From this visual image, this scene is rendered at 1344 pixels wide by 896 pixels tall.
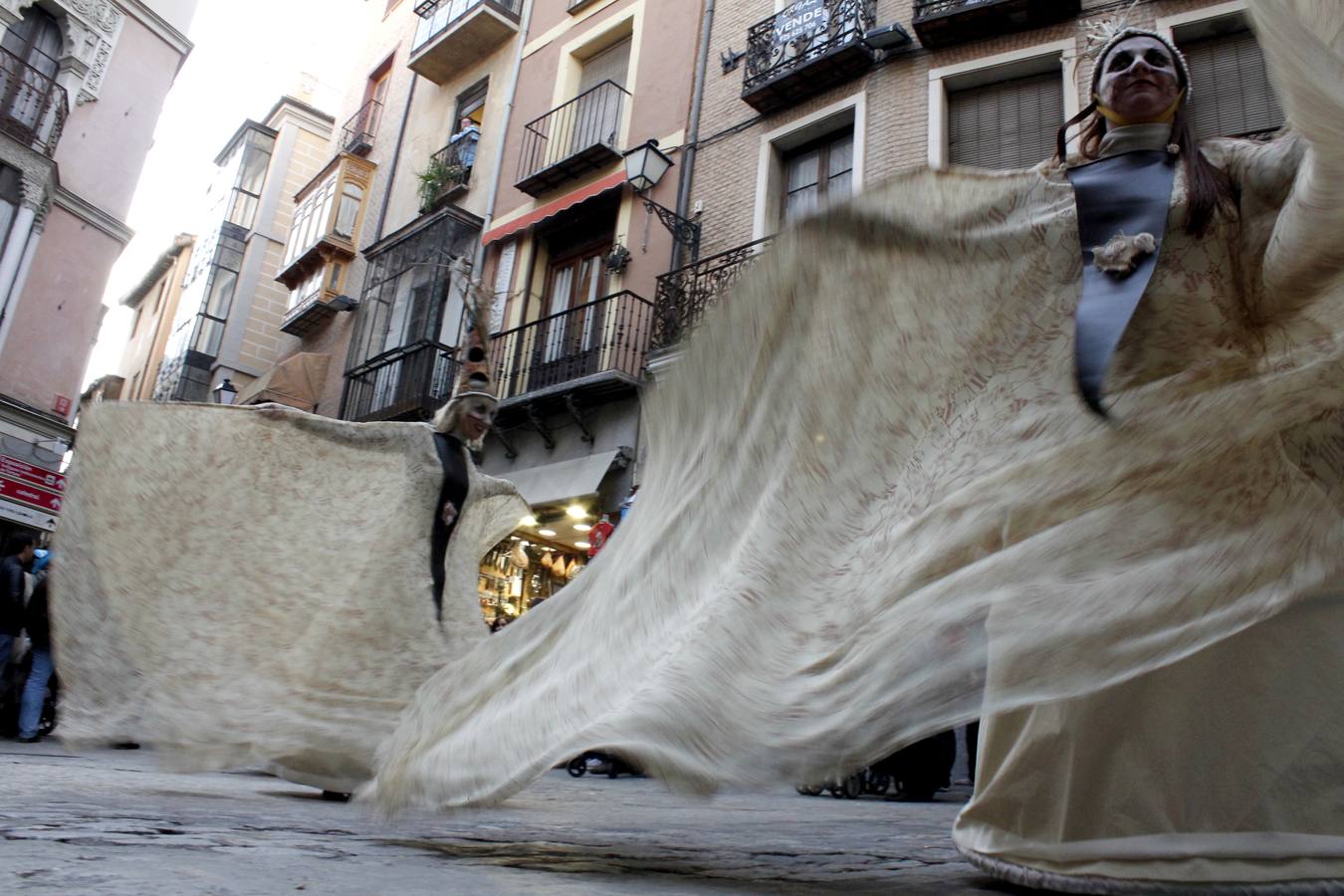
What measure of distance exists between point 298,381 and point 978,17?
13566 millimetres

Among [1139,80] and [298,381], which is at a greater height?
[298,381]

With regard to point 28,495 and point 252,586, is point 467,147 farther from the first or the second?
point 252,586

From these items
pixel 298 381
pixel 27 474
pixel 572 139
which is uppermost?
pixel 572 139

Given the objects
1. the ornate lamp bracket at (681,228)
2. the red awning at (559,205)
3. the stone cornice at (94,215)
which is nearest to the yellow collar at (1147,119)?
the ornate lamp bracket at (681,228)

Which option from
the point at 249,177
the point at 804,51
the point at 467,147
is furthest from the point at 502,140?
the point at 249,177

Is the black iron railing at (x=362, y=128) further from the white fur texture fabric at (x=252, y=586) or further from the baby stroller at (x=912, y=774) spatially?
the white fur texture fabric at (x=252, y=586)

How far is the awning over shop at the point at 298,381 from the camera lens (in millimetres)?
18203

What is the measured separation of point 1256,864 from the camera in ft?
5.23

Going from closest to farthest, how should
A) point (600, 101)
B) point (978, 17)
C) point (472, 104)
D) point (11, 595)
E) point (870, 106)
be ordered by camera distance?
point (11, 595), point (978, 17), point (870, 106), point (600, 101), point (472, 104)

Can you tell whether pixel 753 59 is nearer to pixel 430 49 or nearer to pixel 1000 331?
pixel 430 49

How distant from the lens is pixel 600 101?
15.0m

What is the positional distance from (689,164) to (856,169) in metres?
2.74

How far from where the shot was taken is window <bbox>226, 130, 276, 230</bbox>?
2600 cm

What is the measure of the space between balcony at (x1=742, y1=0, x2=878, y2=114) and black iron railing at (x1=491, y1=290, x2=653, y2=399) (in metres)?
3.23
